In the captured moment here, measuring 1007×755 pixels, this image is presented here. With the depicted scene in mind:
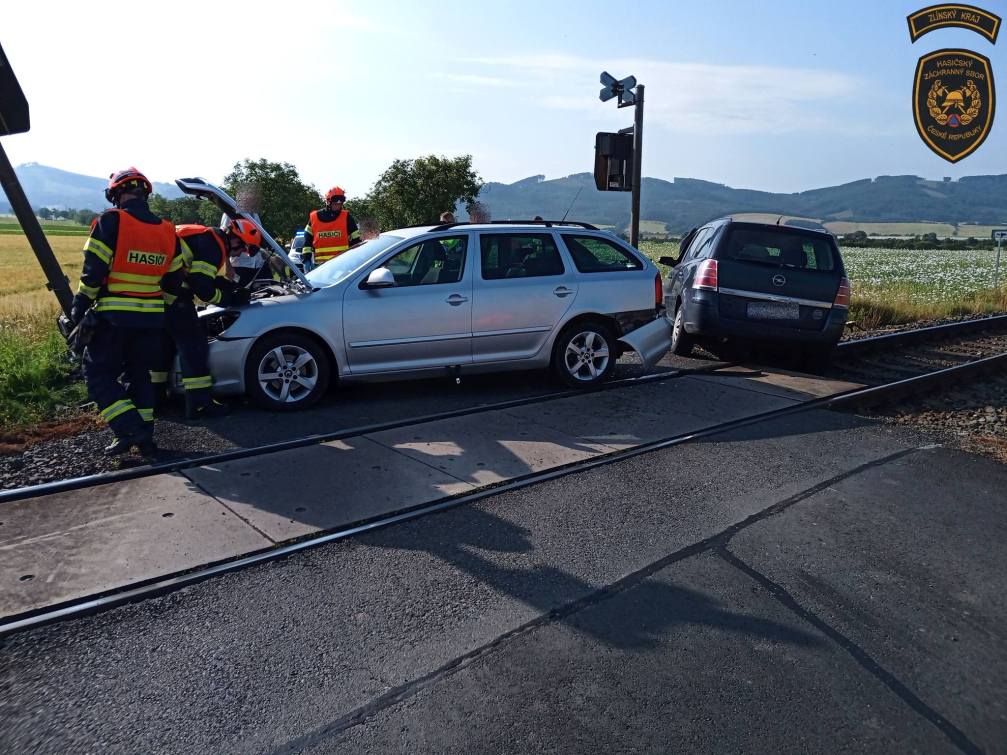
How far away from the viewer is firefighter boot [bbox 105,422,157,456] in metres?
5.66

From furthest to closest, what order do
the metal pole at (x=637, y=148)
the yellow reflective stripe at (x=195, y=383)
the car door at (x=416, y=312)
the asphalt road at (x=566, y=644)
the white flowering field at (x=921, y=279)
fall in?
the white flowering field at (x=921, y=279)
the metal pole at (x=637, y=148)
the car door at (x=416, y=312)
the yellow reflective stripe at (x=195, y=383)
the asphalt road at (x=566, y=644)

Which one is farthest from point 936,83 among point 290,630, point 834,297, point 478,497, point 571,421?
point 290,630

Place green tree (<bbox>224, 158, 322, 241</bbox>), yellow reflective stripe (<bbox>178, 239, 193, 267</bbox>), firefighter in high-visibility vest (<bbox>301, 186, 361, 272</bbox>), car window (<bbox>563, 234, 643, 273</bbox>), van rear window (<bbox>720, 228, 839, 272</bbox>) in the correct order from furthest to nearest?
1. green tree (<bbox>224, 158, 322, 241</bbox>)
2. firefighter in high-visibility vest (<bbox>301, 186, 361, 272</bbox>)
3. van rear window (<bbox>720, 228, 839, 272</bbox>)
4. car window (<bbox>563, 234, 643, 273</bbox>)
5. yellow reflective stripe (<bbox>178, 239, 193, 267</bbox>)

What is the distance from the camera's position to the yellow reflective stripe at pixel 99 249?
542cm

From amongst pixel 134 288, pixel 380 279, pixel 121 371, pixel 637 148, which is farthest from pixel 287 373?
pixel 637 148

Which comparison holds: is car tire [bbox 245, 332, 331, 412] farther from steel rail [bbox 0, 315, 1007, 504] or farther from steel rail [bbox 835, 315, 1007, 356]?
steel rail [bbox 835, 315, 1007, 356]

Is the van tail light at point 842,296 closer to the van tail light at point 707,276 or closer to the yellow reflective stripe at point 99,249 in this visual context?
the van tail light at point 707,276

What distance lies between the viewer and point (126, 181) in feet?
18.5

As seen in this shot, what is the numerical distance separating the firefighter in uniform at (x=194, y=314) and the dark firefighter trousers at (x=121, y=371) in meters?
0.35

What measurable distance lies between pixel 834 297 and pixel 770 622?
698 cm

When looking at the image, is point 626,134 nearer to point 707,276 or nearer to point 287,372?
point 707,276

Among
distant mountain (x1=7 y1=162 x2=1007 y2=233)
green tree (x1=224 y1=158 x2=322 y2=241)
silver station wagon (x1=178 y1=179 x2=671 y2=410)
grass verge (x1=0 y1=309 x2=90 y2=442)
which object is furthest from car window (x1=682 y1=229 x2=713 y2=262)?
distant mountain (x1=7 y1=162 x2=1007 y2=233)

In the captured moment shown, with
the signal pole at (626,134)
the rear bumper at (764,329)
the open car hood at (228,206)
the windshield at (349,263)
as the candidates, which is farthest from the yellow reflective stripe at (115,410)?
the signal pole at (626,134)

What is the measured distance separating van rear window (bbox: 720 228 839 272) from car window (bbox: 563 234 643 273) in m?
1.94
